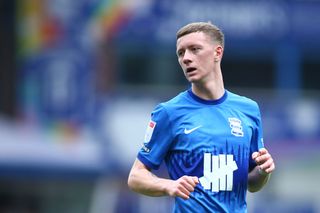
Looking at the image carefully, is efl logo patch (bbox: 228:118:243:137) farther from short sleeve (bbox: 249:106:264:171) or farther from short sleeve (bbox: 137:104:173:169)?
short sleeve (bbox: 137:104:173:169)

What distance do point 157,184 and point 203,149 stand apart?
0.39 m

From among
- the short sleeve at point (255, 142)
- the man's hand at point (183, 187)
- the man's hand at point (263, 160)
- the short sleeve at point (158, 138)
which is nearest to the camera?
the man's hand at point (183, 187)

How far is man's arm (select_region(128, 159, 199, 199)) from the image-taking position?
7.47 metres

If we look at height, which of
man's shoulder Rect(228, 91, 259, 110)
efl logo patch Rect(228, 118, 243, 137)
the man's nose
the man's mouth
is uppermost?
the man's nose

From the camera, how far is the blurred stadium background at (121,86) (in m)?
21.7

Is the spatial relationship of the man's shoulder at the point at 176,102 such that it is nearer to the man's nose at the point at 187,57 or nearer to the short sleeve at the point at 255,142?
the man's nose at the point at 187,57

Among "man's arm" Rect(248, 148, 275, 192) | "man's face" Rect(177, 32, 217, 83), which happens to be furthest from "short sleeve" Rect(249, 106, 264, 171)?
"man's face" Rect(177, 32, 217, 83)

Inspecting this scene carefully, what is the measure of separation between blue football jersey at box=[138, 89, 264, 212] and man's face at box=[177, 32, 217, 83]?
7.1 inches

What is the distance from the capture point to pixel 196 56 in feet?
25.9

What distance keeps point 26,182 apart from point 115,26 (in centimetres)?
386

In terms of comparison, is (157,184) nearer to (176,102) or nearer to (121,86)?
(176,102)

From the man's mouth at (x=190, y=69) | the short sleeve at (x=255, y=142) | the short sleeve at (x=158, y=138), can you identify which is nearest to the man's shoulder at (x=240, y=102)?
the short sleeve at (x=255, y=142)

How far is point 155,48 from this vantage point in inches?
882

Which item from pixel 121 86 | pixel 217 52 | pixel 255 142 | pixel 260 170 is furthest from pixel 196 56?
pixel 121 86
